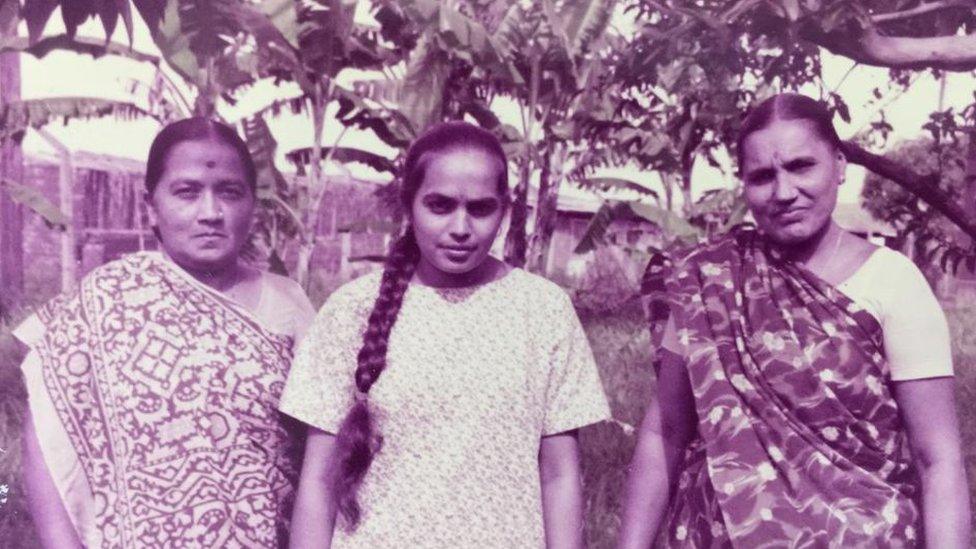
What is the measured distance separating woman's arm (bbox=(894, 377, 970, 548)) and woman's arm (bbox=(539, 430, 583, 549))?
2.01ft

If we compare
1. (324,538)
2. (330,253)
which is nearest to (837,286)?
(324,538)

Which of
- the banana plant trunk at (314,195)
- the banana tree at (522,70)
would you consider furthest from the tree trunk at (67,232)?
the banana tree at (522,70)

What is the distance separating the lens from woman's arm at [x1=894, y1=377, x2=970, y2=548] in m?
1.60

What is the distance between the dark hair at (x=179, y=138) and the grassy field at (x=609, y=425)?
4.80ft

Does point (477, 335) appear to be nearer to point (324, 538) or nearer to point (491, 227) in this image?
point (491, 227)

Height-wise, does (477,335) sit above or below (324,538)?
above

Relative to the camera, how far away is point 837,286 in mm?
1677

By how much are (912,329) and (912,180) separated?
1039mm

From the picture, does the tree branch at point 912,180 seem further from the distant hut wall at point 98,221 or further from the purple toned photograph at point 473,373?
the distant hut wall at point 98,221

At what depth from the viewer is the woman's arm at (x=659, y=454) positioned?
1.86m

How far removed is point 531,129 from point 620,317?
2806mm

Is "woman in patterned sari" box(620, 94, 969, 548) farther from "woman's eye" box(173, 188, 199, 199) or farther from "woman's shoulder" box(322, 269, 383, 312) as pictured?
"woman's eye" box(173, 188, 199, 199)

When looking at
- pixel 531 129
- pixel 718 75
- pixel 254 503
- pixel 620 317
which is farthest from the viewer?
pixel 620 317

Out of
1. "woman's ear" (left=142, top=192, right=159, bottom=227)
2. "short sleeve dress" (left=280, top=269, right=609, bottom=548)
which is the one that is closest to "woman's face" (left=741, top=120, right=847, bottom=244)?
"short sleeve dress" (left=280, top=269, right=609, bottom=548)
